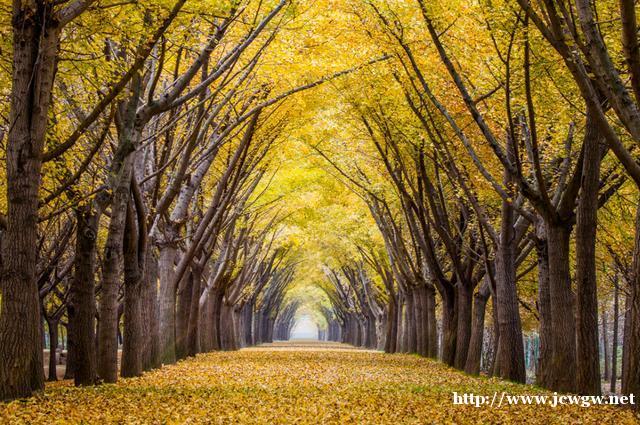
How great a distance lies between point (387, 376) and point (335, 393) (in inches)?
205

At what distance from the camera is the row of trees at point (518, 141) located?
998 cm

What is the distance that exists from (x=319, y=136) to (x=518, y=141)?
7845 mm

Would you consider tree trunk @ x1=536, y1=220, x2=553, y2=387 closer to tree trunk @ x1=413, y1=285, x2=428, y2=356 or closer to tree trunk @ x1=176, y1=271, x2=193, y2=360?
tree trunk @ x1=176, y1=271, x2=193, y2=360

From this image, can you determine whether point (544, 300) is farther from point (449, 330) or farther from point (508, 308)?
point (449, 330)

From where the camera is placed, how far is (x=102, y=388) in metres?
12.3

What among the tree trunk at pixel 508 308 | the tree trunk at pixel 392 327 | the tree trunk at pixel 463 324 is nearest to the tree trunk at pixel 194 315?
the tree trunk at pixel 463 324

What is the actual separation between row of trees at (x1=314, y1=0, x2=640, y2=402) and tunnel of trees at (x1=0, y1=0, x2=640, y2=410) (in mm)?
47

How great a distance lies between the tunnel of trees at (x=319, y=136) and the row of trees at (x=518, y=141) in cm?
5

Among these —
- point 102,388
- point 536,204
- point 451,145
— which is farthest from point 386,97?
point 102,388

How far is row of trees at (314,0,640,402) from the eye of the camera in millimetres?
9984

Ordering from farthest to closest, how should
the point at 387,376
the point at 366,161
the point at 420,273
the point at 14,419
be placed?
the point at 420,273
the point at 366,161
the point at 387,376
the point at 14,419

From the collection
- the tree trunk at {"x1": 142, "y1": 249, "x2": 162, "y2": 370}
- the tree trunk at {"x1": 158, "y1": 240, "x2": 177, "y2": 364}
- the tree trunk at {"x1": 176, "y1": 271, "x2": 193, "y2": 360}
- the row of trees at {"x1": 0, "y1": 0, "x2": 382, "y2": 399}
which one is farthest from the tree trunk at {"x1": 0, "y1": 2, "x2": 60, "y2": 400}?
the tree trunk at {"x1": 176, "y1": 271, "x2": 193, "y2": 360}

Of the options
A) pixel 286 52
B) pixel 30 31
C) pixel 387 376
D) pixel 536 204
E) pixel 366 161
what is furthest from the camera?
pixel 366 161

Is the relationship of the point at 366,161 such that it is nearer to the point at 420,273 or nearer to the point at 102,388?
the point at 420,273
